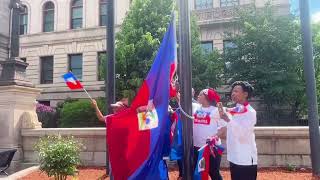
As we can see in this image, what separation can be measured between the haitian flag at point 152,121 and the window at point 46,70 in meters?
30.1

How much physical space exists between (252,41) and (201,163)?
1910 centimetres

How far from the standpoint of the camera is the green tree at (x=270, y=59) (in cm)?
2178

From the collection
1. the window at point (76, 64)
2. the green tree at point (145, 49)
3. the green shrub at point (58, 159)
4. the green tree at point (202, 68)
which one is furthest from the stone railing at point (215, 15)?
the green shrub at point (58, 159)

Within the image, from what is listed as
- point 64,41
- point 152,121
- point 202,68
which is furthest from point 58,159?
point 64,41

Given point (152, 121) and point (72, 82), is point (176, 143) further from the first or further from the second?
point (72, 82)

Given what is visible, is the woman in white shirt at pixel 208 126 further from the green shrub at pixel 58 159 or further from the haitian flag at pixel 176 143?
the green shrub at pixel 58 159

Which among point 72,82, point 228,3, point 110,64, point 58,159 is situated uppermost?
point 228,3

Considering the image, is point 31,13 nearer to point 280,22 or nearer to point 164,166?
point 280,22

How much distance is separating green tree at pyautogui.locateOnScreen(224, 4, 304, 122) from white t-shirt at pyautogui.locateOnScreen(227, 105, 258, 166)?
17383 millimetres

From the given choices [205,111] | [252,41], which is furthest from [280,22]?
[205,111]

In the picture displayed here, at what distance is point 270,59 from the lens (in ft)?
73.7

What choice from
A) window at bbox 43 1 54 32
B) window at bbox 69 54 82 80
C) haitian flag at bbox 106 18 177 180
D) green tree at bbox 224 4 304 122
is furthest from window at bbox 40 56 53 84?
haitian flag at bbox 106 18 177 180

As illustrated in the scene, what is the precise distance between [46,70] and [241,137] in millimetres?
31179

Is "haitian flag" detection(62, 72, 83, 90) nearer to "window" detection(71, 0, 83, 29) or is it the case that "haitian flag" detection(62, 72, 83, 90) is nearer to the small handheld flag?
the small handheld flag
